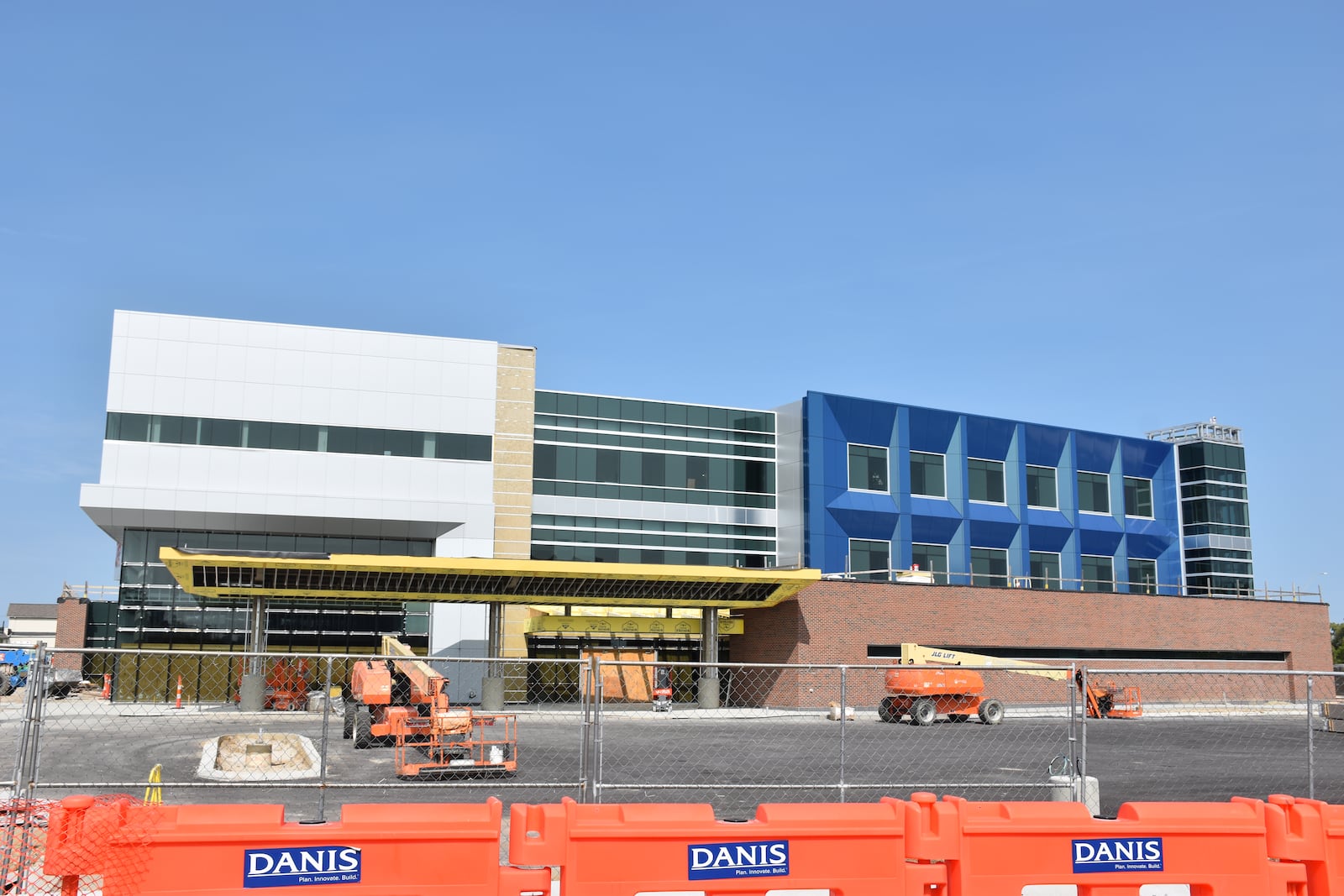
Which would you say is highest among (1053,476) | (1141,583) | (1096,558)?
(1053,476)

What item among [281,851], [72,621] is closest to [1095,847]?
[281,851]

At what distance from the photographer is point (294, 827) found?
308 inches

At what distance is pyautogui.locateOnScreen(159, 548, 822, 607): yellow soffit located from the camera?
127 ft

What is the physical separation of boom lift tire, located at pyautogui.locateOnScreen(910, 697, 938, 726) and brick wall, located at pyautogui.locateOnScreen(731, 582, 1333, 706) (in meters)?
7.72

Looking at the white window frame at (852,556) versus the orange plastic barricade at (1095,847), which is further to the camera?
the white window frame at (852,556)

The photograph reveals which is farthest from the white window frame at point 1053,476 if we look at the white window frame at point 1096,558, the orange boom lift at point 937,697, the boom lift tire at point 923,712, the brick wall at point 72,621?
the brick wall at point 72,621

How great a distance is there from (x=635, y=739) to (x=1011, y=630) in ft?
84.7

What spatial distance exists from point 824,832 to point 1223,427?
111480 millimetres

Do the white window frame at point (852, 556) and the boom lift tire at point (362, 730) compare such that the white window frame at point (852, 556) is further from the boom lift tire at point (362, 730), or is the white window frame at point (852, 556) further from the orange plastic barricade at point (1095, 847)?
the orange plastic barricade at point (1095, 847)

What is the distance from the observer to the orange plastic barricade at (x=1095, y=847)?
8539mm

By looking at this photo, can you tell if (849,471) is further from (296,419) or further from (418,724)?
(418,724)

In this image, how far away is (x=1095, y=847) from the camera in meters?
8.70

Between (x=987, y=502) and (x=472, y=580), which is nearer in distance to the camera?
(x=472, y=580)

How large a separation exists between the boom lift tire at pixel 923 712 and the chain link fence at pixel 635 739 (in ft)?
0.32
